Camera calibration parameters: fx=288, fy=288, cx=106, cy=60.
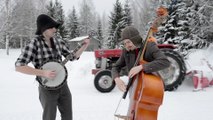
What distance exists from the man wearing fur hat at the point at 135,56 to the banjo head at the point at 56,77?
1.99ft

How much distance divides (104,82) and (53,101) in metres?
4.32

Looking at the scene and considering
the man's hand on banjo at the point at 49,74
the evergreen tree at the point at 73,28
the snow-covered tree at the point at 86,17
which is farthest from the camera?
the snow-covered tree at the point at 86,17

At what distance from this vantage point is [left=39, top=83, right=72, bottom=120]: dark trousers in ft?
10.6

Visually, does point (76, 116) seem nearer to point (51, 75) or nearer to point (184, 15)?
point (51, 75)

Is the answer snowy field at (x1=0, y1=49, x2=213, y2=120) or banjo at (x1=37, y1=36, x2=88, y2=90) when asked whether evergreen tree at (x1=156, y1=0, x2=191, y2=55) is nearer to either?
snowy field at (x1=0, y1=49, x2=213, y2=120)

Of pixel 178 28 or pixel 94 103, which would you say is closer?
pixel 94 103

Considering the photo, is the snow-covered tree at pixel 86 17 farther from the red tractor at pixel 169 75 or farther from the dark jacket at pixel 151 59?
the dark jacket at pixel 151 59

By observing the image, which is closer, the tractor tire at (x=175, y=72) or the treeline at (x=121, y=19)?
the tractor tire at (x=175, y=72)

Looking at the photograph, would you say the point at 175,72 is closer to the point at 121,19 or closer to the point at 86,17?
Answer: the point at 121,19

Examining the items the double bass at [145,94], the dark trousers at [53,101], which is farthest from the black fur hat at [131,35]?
the dark trousers at [53,101]

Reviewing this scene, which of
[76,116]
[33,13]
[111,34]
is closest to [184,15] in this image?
[76,116]

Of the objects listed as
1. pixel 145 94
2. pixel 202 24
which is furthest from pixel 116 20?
pixel 145 94

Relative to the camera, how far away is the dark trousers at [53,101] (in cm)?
323

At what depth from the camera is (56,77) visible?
322 centimetres
